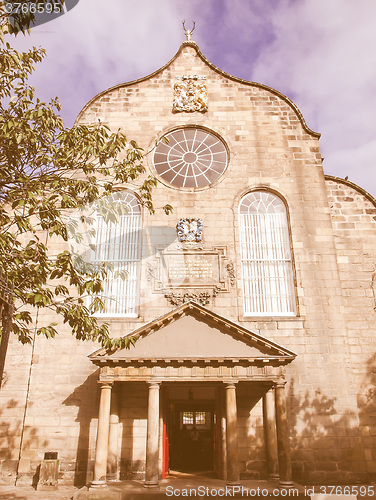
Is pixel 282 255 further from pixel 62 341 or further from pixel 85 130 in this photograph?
pixel 85 130

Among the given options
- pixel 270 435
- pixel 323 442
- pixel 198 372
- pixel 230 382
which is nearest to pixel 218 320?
pixel 198 372

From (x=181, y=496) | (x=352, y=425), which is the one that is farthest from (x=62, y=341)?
(x=352, y=425)

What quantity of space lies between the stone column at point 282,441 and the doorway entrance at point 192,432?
2.06 meters

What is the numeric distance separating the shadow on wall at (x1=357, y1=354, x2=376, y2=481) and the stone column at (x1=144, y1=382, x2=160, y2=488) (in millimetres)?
6126

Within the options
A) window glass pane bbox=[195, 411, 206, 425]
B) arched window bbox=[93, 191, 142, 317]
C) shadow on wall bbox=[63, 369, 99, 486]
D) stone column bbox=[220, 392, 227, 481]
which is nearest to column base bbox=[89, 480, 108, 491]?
shadow on wall bbox=[63, 369, 99, 486]

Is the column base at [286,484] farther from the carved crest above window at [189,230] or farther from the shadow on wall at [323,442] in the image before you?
the carved crest above window at [189,230]

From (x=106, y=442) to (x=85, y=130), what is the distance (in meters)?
7.85

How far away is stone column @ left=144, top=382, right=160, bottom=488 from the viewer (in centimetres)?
1016

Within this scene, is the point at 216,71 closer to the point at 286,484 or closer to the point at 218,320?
the point at 218,320

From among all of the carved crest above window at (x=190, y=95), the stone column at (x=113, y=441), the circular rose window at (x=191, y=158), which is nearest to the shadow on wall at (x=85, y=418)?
the stone column at (x=113, y=441)

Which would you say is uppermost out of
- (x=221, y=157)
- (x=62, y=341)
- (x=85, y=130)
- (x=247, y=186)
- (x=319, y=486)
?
(x=221, y=157)

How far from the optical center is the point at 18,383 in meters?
12.6

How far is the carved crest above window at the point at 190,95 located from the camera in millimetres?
16156

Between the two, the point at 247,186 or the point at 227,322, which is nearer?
the point at 227,322
